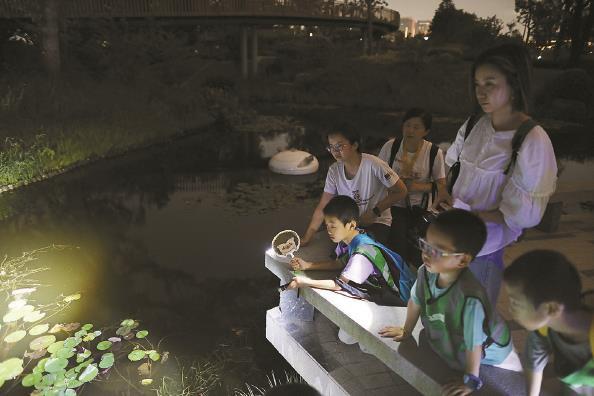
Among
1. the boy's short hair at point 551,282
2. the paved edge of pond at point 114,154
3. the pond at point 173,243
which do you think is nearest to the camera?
the boy's short hair at point 551,282

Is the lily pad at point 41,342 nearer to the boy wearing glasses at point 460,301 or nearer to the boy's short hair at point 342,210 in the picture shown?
the boy's short hair at point 342,210

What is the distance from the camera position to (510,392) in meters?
2.17

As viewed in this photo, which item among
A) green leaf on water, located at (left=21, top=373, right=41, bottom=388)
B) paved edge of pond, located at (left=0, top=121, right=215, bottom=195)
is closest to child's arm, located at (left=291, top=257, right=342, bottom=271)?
green leaf on water, located at (left=21, top=373, right=41, bottom=388)

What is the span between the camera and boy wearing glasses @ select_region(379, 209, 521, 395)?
2.04m

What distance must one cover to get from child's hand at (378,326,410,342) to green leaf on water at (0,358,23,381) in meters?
3.02

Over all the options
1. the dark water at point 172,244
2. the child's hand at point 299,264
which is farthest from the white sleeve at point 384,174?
the dark water at point 172,244

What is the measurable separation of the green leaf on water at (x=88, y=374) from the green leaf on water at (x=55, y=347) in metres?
0.49

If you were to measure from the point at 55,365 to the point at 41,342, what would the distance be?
0.60 metres

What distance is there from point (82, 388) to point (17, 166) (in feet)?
21.3

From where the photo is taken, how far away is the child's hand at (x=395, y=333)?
8.29ft

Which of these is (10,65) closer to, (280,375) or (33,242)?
(33,242)

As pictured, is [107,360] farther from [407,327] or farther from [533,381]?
[533,381]

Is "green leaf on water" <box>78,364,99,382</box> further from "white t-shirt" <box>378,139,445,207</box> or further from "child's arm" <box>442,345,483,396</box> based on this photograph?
"white t-shirt" <box>378,139,445,207</box>

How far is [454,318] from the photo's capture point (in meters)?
2.13
